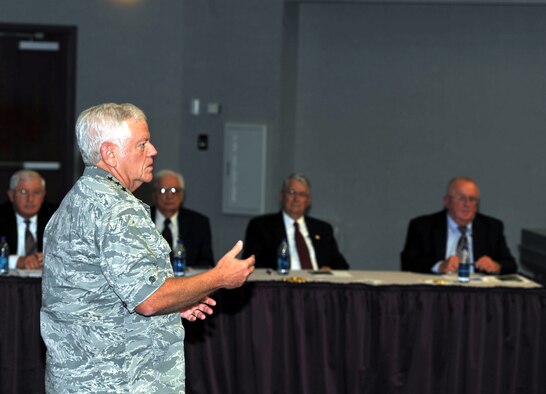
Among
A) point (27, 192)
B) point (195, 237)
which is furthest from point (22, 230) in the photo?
point (195, 237)

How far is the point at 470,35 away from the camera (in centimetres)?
863

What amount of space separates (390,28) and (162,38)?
6.28ft

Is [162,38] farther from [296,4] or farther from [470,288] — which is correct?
[470,288]

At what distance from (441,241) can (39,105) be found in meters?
3.73

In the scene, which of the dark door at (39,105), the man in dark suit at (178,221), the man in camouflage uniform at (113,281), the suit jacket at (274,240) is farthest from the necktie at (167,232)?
the man in camouflage uniform at (113,281)

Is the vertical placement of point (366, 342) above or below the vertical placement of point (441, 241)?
below

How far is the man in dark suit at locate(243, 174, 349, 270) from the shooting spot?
6.47m

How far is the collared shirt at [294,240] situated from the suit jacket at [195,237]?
50 cm

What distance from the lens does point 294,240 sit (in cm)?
A: 654

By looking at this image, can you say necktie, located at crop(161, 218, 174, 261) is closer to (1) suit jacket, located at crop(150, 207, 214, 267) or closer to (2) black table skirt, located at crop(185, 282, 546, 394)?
(1) suit jacket, located at crop(150, 207, 214, 267)

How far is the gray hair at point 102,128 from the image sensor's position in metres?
2.96

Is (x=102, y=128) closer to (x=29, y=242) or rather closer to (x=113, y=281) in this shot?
(x=113, y=281)

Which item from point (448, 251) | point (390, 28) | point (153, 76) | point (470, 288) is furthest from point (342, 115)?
point (470, 288)

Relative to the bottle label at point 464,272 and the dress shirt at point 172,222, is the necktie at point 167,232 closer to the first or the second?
the dress shirt at point 172,222
